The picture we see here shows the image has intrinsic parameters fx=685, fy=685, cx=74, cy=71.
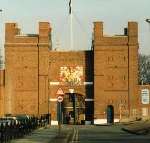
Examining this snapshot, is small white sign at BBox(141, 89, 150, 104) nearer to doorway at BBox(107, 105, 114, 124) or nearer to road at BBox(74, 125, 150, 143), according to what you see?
doorway at BBox(107, 105, 114, 124)

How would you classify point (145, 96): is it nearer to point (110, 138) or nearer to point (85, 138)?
point (85, 138)

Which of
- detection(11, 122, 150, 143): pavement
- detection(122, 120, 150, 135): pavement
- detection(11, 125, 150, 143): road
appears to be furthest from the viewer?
detection(122, 120, 150, 135): pavement

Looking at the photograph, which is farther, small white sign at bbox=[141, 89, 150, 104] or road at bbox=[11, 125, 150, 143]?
small white sign at bbox=[141, 89, 150, 104]

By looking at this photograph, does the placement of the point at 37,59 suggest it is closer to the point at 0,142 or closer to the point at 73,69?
the point at 73,69

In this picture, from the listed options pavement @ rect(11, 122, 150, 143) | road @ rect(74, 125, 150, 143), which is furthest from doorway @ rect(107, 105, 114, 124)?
road @ rect(74, 125, 150, 143)

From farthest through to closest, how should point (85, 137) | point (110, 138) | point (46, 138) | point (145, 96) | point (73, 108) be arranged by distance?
point (73, 108), point (145, 96), point (85, 137), point (46, 138), point (110, 138)

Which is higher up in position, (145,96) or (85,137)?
(145,96)

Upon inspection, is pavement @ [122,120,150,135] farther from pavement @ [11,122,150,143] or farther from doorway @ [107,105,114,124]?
doorway @ [107,105,114,124]

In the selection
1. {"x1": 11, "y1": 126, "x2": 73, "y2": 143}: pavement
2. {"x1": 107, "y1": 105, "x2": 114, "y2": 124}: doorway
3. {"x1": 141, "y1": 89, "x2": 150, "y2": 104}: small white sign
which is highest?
{"x1": 141, "y1": 89, "x2": 150, "y2": 104}: small white sign

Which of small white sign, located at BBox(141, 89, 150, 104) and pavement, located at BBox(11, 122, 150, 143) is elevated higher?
small white sign, located at BBox(141, 89, 150, 104)

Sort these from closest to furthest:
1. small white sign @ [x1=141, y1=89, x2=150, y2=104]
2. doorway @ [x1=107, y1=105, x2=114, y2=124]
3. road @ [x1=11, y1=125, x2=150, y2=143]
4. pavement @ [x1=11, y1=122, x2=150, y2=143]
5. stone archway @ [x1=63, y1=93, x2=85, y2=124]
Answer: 1. road @ [x1=11, y1=125, x2=150, y2=143]
2. pavement @ [x1=11, y1=122, x2=150, y2=143]
3. doorway @ [x1=107, y1=105, x2=114, y2=124]
4. small white sign @ [x1=141, y1=89, x2=150, y2=104]
5. stone archway @ [x1=63, y1=93, x2=85, y2=124]

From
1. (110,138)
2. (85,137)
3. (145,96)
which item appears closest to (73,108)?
(145,96)

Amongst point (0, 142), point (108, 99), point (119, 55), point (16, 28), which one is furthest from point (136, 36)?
point (0, 142)

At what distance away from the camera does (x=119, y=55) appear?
109 m
